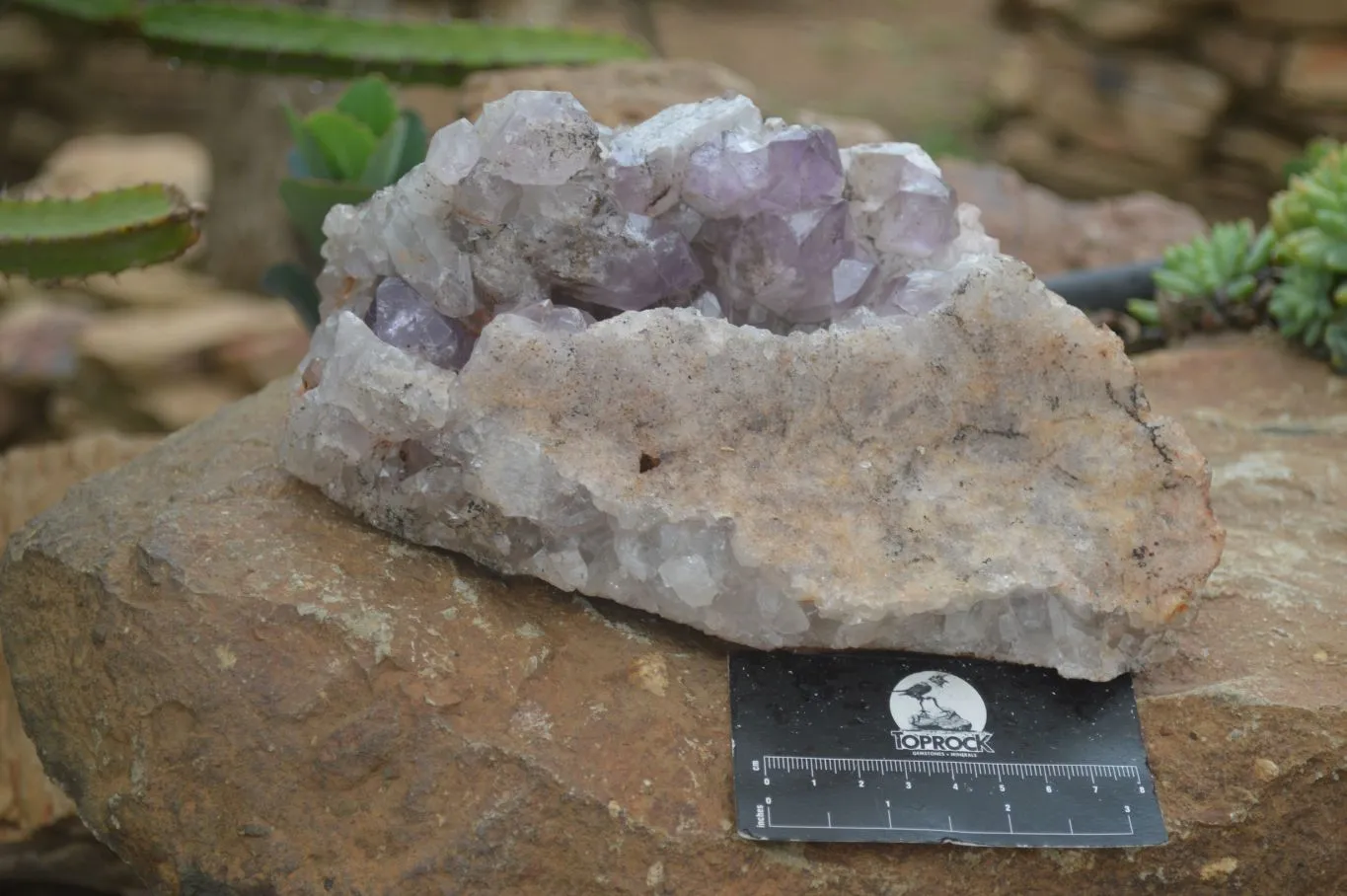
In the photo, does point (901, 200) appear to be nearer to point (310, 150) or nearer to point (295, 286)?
point (310, 150)

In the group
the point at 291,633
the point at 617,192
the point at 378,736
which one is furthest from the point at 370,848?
the point at 617,192

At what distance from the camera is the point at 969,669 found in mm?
1581

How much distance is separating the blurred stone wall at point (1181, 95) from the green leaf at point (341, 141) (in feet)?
12.4

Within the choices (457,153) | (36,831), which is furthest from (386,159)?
(36,831)

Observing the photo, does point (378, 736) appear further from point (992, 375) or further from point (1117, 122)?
point (1117, 122)

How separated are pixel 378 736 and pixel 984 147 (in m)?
5.26

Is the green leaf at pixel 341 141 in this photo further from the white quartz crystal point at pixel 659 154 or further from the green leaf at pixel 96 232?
the white quartz crystal point at pixel 659 154

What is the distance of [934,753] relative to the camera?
1.50 metres

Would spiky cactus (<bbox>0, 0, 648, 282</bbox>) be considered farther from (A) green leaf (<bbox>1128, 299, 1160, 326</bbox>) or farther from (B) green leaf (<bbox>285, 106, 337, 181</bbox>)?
(A) green leaf (<bbox>1128, 299, 1160, 326</bbox>)

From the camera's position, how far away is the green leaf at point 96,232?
2.16m

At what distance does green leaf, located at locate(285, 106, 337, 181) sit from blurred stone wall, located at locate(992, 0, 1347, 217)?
382cm

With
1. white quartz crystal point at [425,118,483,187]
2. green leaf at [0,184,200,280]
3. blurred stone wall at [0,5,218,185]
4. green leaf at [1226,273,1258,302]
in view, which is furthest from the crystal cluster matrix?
blurred stone wall at [0,5,218,185]

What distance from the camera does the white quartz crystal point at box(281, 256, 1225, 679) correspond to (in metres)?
1.51

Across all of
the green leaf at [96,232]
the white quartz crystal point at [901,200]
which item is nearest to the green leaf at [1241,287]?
the white quartz crystal point at [901,200]
